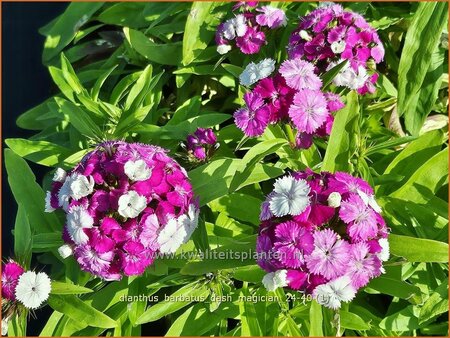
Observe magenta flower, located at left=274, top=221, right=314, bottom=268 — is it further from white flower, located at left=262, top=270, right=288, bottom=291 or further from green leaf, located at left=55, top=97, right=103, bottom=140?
green leaf, located at left=55, top=97, right=103, bottom=140

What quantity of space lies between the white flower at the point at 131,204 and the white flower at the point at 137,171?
0.13 feet

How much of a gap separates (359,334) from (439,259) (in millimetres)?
483

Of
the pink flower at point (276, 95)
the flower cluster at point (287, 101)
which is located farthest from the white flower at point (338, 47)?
the pink flower at point (276, 95)

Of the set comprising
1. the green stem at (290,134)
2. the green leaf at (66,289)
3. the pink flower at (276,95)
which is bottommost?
the green leaf at (66,289)

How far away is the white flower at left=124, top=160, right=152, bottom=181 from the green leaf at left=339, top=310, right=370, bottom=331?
65 cm

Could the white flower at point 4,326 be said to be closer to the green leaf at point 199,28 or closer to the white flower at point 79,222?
the white flower at point 79,222

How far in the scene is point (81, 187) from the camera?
140 centimetres

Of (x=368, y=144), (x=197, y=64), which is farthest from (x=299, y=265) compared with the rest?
(x=197, y=64)

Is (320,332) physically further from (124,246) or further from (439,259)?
(124,246)

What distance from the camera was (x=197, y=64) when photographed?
2.21 m

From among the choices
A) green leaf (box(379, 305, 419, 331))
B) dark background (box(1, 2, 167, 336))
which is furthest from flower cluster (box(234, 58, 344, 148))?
dark background (box(1, 2, 167, 336))

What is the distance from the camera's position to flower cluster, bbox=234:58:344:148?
5.08 feet

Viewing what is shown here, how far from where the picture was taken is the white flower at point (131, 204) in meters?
1.35

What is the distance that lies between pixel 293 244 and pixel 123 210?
1.30ft
